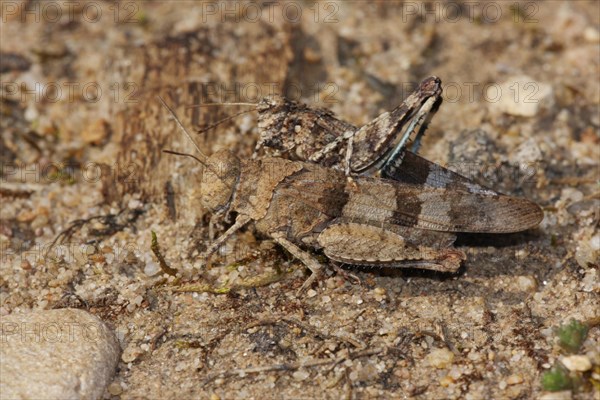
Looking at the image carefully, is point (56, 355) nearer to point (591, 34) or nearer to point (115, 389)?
point (115, 389)

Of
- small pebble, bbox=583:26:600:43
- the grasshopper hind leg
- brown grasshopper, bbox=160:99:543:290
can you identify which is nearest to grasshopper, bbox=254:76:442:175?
brown grasshopper, bbox=160:99:543:290

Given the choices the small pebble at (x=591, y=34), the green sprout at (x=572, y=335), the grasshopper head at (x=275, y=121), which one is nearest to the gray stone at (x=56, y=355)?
the grasshopper head at (x=275, y=121)

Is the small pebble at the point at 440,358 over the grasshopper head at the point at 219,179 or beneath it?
beneath

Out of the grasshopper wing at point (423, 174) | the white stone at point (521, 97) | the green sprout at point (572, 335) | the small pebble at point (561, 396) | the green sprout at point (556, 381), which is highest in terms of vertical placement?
the white stone at point (521, 97)

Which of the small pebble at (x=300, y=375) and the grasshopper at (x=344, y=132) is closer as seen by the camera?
the small pebble at (x=300, y=375)

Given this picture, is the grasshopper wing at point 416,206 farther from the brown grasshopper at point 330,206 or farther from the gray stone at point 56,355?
the gray stone at point 56,355

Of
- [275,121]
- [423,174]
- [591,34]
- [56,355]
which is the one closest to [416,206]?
[423,174]

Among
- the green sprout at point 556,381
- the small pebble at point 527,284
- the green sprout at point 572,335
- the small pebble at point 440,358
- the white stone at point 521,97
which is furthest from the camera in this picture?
the white stone at point 521,97
